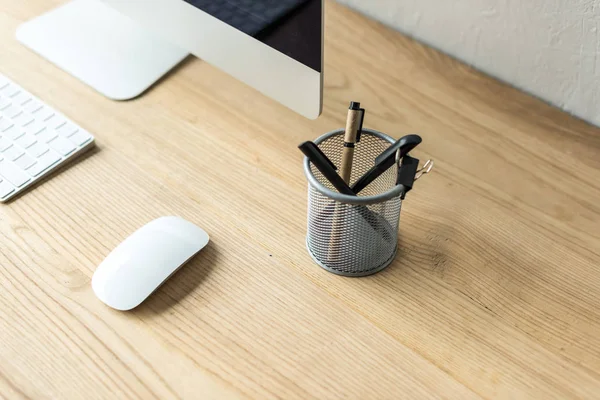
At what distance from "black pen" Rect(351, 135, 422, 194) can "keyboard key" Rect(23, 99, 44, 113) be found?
18.5 inches

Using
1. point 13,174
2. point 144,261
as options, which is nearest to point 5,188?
point 13,174

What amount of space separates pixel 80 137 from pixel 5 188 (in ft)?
0.37

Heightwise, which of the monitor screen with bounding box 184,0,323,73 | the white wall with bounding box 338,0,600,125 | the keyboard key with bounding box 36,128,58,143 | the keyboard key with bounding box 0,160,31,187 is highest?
the monitor screen with bounding box 184,0,323,73

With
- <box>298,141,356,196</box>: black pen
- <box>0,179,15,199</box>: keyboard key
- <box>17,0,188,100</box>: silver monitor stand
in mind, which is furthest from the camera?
<box>17,0,188,100</box>: silver monitor stand

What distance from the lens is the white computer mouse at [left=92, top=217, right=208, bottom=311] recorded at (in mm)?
637

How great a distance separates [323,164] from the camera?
59cm

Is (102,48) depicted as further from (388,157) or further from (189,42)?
(388,157)

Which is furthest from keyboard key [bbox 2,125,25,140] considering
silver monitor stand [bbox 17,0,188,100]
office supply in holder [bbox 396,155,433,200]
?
office supply in holder [bbox 396,155,433,200]

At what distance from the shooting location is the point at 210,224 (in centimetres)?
72

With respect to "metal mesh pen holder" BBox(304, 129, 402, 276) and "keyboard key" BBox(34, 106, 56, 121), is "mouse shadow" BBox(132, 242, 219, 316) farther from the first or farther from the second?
"keyboard key" BBox(34, 106, 56, 121)

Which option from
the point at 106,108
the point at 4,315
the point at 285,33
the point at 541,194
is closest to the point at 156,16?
the point at 106,108

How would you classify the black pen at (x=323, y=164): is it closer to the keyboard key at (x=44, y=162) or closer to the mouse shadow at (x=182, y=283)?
the mouse shadow at (x=182, y=283)

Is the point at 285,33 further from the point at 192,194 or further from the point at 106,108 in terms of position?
the point at 106,108

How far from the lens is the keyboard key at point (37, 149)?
775 millimetres
